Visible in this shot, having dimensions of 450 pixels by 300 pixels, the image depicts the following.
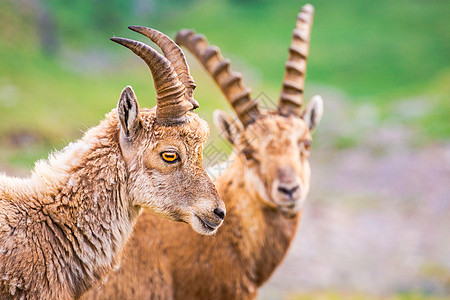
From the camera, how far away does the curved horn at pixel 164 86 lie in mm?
5340

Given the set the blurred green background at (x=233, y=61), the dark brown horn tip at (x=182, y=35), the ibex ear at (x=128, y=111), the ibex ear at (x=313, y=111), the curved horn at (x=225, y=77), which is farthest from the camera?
the blurred green background at (x=233, y=61)

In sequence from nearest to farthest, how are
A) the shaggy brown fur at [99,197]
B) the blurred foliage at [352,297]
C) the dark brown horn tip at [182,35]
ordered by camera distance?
the shaggy brown fur at [99,197], the dark brown horn tip at [182,35], the blurred foliage at [352,297]

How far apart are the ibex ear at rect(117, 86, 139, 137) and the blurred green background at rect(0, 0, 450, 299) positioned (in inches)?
349

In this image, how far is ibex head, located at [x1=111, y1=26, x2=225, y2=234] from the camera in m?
5.43

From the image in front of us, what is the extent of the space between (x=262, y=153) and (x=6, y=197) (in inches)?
147

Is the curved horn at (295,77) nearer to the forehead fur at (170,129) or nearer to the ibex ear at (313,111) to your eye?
the ibex ear at (313,111)

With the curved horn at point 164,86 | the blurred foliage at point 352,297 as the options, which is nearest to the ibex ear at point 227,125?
the curved horn at point 164,86

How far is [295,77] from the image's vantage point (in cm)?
887

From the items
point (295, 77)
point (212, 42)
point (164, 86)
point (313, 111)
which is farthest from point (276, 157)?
point (212, 42)

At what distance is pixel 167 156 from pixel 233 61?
114 feet

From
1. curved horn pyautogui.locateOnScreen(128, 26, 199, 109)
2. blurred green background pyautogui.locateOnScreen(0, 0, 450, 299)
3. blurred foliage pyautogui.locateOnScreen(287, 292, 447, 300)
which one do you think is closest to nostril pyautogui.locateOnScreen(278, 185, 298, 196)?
curved horn pyautogui.locateOnScreen(128, 26, 199, 109)

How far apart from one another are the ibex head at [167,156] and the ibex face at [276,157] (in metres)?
2.08

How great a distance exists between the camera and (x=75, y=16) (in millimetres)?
38906

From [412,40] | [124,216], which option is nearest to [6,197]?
[124,216]
